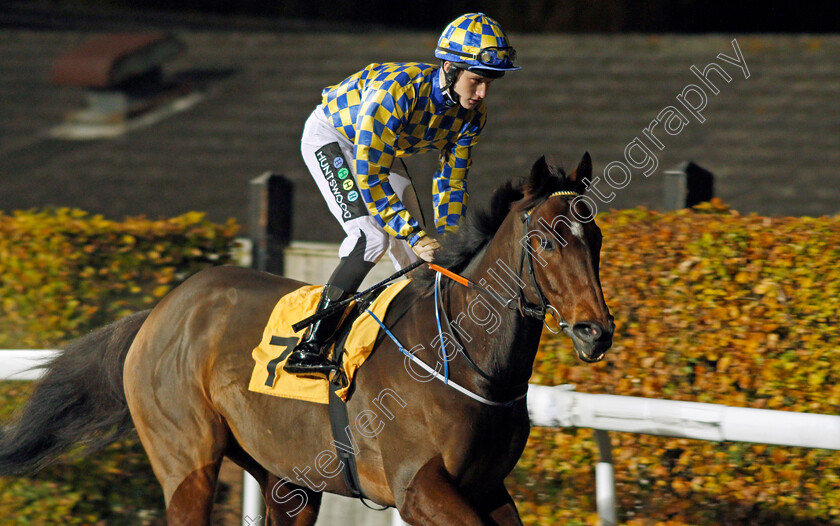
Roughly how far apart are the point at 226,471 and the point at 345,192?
6.14ft

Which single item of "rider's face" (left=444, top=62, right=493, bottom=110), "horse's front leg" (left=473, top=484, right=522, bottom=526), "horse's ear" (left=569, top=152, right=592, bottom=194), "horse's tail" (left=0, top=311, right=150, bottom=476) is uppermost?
"rider's face" (left=444, top=62, right=493, bottom=110)

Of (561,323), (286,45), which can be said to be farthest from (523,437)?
(286,45)

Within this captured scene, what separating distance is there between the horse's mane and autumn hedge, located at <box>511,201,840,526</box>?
3.24 feet

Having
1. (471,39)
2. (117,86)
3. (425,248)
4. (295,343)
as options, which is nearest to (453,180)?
(425,248)

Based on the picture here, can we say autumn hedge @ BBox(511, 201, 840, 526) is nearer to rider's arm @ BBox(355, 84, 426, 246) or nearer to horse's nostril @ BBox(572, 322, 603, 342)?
rider's arm @ BBox(355, 84, 426, 246)

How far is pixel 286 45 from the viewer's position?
1290 cm

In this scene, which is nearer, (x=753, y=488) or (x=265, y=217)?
(x=753, y=488)

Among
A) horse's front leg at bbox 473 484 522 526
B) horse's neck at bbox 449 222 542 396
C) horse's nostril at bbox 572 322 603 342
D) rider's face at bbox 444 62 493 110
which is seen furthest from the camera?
rider's face at bbox 444 62 493 110

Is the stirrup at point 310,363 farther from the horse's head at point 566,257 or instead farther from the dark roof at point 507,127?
the dark roof at point 507,127

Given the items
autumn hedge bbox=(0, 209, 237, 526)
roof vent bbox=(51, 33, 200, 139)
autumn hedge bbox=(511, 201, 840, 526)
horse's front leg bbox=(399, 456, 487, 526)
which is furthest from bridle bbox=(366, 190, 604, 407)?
roof vent bbox=(51, 33, 200, 139)

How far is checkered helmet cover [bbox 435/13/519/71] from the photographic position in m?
3.15

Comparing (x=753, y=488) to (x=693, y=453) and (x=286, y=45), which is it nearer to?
(x=693, y=453)

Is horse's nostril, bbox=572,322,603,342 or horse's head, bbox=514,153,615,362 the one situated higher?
horse's head, bbox=514,153,615,362

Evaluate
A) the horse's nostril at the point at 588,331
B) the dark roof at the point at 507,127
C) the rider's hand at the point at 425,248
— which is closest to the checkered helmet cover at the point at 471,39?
the rider's hand at the point at 425,248
